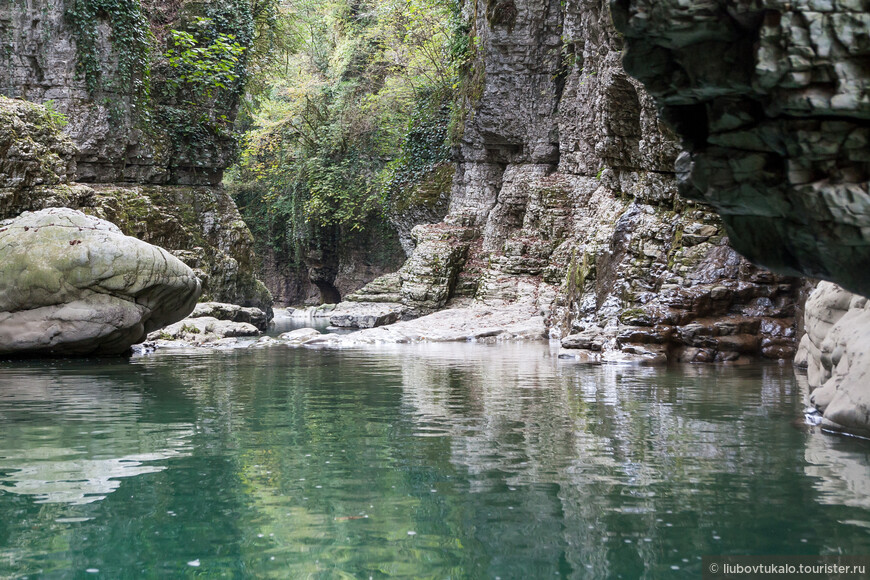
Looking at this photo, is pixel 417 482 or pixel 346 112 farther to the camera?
pixel 346 112

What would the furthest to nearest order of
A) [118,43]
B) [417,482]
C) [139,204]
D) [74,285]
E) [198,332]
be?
[118,43] < [139,204] < [198,332] < [74,285] < [417,482]

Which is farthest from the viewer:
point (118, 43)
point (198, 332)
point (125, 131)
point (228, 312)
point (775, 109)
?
point (228, 312)

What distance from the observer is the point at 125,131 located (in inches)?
800

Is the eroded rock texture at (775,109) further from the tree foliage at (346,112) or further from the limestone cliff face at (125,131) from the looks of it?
the tree foliage at (346,112)

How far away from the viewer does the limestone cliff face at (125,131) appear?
15.5 meters

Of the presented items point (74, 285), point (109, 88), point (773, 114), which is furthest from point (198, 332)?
point (773, 114)

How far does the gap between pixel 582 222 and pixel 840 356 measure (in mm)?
13060

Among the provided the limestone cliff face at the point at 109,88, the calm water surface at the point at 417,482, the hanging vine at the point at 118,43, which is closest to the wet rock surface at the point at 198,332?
the limestone cliff face at the point at 109,88

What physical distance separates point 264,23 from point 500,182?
33.5 feet

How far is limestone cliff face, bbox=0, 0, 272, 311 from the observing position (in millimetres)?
15547

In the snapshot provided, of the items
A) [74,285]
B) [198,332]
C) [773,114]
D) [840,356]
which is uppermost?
[773,114]

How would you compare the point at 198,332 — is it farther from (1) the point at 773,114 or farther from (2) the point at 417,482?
(1) the point at 773,114

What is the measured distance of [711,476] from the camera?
475cm

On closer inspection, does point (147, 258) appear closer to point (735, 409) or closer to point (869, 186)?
point (735, 409)
